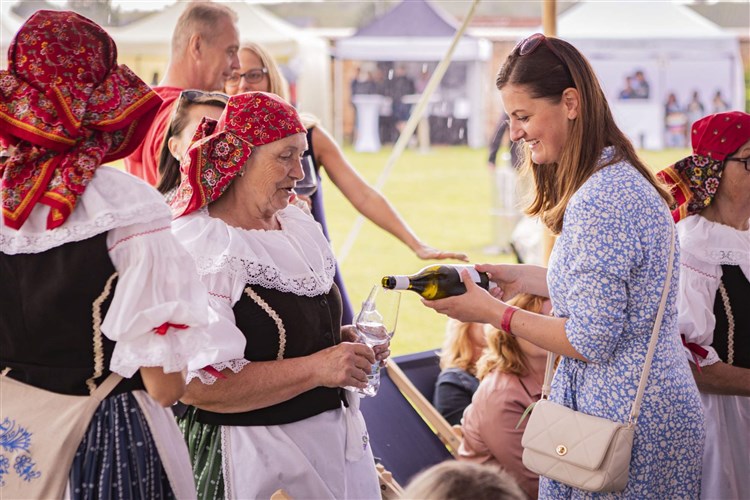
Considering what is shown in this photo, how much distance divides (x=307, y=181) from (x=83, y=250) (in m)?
1.70

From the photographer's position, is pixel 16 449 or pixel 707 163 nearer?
pixel 16 449

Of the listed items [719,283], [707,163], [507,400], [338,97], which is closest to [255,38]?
[338,97]

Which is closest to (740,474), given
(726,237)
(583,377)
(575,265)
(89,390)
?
(726,237)

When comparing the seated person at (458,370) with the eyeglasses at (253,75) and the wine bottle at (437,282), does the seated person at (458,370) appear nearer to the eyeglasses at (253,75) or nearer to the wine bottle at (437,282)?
the eyeglasses at (253,75)

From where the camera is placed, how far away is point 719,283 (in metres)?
2.69

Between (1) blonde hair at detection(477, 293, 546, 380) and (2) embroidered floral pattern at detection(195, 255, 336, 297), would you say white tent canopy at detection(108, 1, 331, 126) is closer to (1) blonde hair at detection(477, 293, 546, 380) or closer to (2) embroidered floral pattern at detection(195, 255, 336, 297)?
(1) blonde hair at detection(477, 293, 546, 380)

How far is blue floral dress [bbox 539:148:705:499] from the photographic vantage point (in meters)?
1.94

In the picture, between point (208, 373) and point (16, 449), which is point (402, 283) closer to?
point (208, 373)

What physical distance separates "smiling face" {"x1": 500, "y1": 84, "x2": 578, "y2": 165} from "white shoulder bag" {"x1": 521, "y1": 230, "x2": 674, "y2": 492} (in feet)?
1.16

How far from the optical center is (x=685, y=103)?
18.7m

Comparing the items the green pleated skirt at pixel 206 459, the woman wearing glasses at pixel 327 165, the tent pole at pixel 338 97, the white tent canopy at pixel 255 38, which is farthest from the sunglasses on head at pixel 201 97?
the tent pole at pixel 338 97

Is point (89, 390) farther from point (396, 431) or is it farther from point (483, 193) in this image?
point (483, 193)

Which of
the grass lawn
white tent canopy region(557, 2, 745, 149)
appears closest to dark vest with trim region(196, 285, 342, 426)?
the grass lawn

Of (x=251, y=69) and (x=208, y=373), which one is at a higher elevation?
(x=251, y=69)
